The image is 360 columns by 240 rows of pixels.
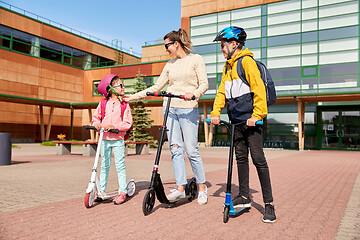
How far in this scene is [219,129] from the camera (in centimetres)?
2669

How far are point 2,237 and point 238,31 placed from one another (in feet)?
10.3

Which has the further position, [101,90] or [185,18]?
[185,18]

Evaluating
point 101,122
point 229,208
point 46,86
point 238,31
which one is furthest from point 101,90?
point 46,86

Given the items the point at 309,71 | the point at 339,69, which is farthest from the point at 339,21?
the point at 309,71

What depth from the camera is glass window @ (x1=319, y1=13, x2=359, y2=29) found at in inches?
886

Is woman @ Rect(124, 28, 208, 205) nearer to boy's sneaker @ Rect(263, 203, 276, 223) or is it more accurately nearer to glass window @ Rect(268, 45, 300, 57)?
boy's sneaker @ Rect(263, 203, 276, 223)

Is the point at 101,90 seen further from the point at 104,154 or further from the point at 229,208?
the point at 229,208

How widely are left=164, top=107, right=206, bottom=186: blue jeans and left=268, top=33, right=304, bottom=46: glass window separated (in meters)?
22.9

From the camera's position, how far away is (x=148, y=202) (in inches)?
135

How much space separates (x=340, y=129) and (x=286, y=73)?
587 cm

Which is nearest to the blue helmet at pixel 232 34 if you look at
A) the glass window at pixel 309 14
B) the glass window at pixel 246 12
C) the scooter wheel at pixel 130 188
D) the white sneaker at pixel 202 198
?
the white sneaker at pixel 202 198

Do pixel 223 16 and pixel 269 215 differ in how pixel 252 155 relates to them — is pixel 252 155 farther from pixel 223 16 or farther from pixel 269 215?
pixel 223 16

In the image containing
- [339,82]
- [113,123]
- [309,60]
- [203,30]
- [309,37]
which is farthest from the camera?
[203,30]

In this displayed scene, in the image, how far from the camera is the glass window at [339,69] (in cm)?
2212
